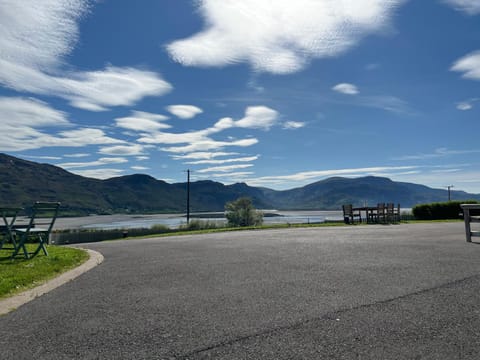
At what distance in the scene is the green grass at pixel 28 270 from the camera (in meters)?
6.49

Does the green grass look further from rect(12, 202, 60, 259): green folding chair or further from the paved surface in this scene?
the paved surface

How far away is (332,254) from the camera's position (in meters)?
9.66

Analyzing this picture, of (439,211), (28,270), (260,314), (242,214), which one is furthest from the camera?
(242,214)

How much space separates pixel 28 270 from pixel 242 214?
6607cm

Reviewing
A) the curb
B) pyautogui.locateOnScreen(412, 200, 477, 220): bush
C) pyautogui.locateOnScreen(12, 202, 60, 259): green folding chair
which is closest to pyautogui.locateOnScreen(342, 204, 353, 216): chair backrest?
pyautogui.locateOnScreen(412, 200, 477, 220): bush

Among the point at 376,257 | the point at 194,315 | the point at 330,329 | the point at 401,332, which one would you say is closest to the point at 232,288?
the point at 194,315

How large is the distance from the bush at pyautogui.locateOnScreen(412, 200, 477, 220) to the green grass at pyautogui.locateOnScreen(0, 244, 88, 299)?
30030 mm

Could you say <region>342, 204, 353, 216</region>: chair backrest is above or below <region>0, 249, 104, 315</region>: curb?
above

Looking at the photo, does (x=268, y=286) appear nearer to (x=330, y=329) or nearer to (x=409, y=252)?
(x=330, y=329)

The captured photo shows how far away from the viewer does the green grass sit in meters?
6.49

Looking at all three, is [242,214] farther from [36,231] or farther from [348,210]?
[36,231]

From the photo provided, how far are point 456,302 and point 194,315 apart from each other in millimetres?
3282

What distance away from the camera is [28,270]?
8023 mm

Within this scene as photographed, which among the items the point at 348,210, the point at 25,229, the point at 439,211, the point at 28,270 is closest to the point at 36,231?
the point at 25,229
